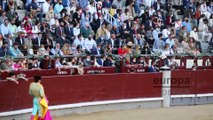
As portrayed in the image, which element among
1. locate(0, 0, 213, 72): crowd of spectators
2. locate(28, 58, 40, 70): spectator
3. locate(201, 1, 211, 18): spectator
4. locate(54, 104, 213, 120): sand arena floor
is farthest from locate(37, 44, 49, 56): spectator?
locate(201, 1, 211, 18): spectator

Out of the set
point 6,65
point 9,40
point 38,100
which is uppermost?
point 9,40

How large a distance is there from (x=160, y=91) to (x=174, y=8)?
7170mm

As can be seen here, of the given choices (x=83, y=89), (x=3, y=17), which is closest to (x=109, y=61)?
(x=83, y=89)

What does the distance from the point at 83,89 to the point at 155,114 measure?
2097mm

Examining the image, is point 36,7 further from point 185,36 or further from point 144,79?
point 185,36

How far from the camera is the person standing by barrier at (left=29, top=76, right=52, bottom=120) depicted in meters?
13.6

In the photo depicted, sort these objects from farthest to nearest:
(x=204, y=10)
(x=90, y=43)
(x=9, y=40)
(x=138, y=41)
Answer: (x=204, y=10), (x=138, y=41), (x=90, y=43), (x=9, y=40)

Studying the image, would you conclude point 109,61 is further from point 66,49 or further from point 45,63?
point 45,63

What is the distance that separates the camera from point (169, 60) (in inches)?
831

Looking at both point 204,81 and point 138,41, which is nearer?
point 204,81

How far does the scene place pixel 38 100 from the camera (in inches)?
541

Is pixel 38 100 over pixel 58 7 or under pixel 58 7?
under

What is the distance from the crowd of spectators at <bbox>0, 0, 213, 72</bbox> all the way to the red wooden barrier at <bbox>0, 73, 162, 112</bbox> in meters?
0.78

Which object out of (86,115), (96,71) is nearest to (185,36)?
(96,71)
